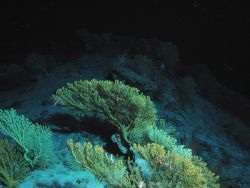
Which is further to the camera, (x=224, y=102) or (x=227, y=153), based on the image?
(x=224, y=102)

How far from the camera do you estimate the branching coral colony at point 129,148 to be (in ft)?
11.9

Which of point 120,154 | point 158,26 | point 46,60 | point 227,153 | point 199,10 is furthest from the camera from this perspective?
point 158,26

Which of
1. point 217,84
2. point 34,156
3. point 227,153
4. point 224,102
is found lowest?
point 34,156

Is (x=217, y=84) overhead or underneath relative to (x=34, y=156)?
overhead

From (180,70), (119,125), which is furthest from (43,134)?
(180,70)

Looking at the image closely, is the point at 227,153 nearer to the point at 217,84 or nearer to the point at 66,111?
the point at 66,111

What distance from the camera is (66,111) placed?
6.14 metres

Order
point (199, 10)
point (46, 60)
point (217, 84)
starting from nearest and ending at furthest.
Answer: point (46, 60), point (217, 84), point (199, 10)

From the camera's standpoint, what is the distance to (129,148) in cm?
488

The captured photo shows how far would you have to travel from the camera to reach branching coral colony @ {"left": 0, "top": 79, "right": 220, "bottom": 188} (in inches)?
143

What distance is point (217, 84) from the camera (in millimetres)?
11195

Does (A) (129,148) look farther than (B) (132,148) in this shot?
Yes

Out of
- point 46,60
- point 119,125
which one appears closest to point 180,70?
point 46,60

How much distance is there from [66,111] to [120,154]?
176 cm
